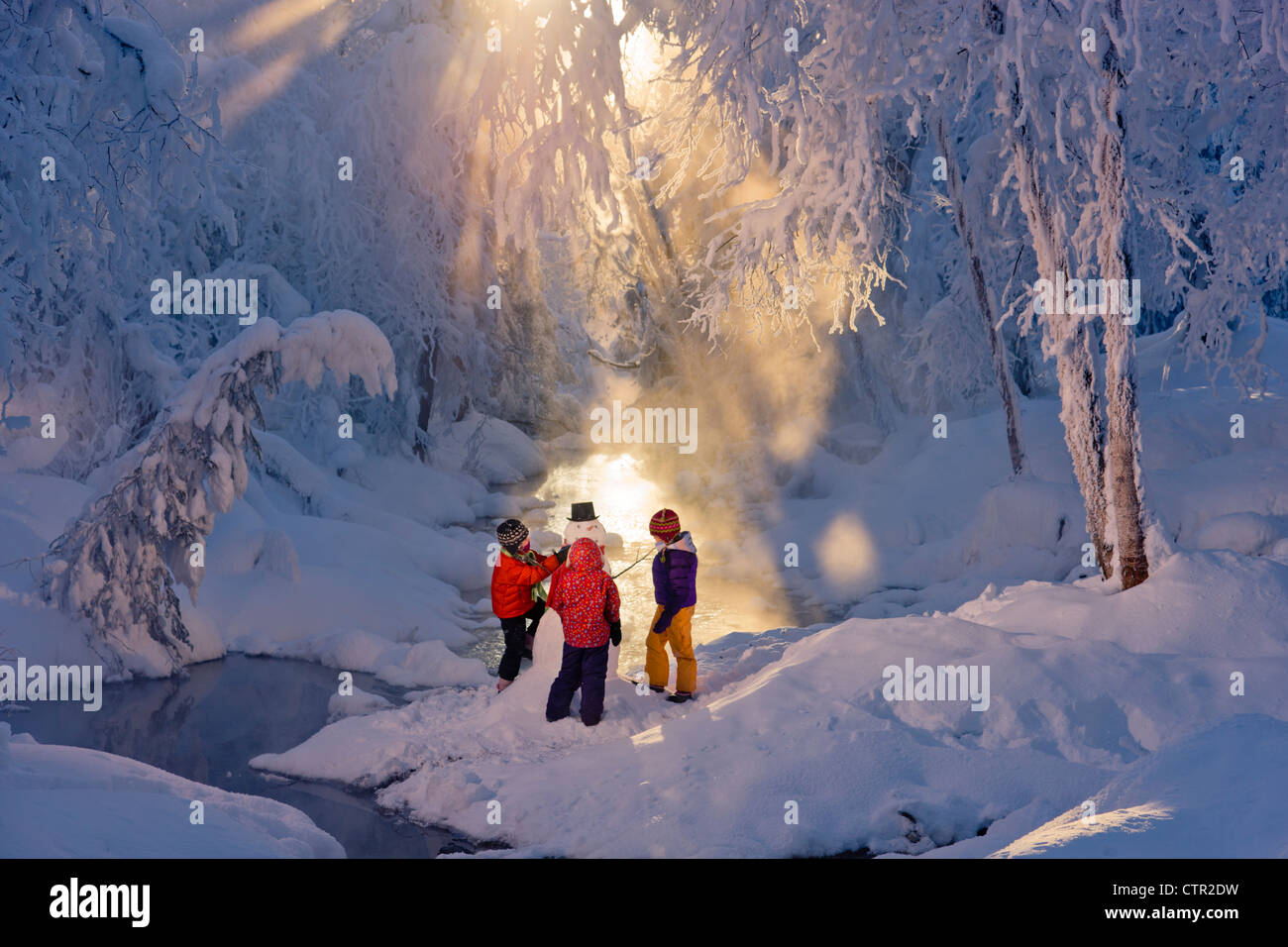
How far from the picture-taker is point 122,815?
3.90 m

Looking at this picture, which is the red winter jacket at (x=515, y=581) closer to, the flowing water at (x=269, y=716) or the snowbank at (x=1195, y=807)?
the flowing water at (x=269, y=716)

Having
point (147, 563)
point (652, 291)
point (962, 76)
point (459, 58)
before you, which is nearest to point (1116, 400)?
point (962, 76)

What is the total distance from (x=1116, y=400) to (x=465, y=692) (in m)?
5.68

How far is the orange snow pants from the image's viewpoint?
285 inches

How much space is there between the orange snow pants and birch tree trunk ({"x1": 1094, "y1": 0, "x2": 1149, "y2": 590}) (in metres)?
3.26

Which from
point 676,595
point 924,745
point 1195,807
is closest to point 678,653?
point 676,595

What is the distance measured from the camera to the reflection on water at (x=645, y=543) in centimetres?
1234

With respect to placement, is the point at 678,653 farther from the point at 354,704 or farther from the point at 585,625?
the point at 354,704

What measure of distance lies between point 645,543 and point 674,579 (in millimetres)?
9366

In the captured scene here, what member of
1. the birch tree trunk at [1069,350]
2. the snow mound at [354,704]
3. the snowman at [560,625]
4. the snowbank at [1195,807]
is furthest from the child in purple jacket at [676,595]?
the snowbank at [1195,807]

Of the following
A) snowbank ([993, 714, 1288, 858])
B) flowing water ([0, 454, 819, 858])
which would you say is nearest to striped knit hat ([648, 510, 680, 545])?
flowing water ([0, 454, 819, 858])

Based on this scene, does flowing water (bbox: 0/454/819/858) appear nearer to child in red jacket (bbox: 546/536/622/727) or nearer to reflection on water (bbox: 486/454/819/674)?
reflection on water (bbox: 486/454/819/674)
